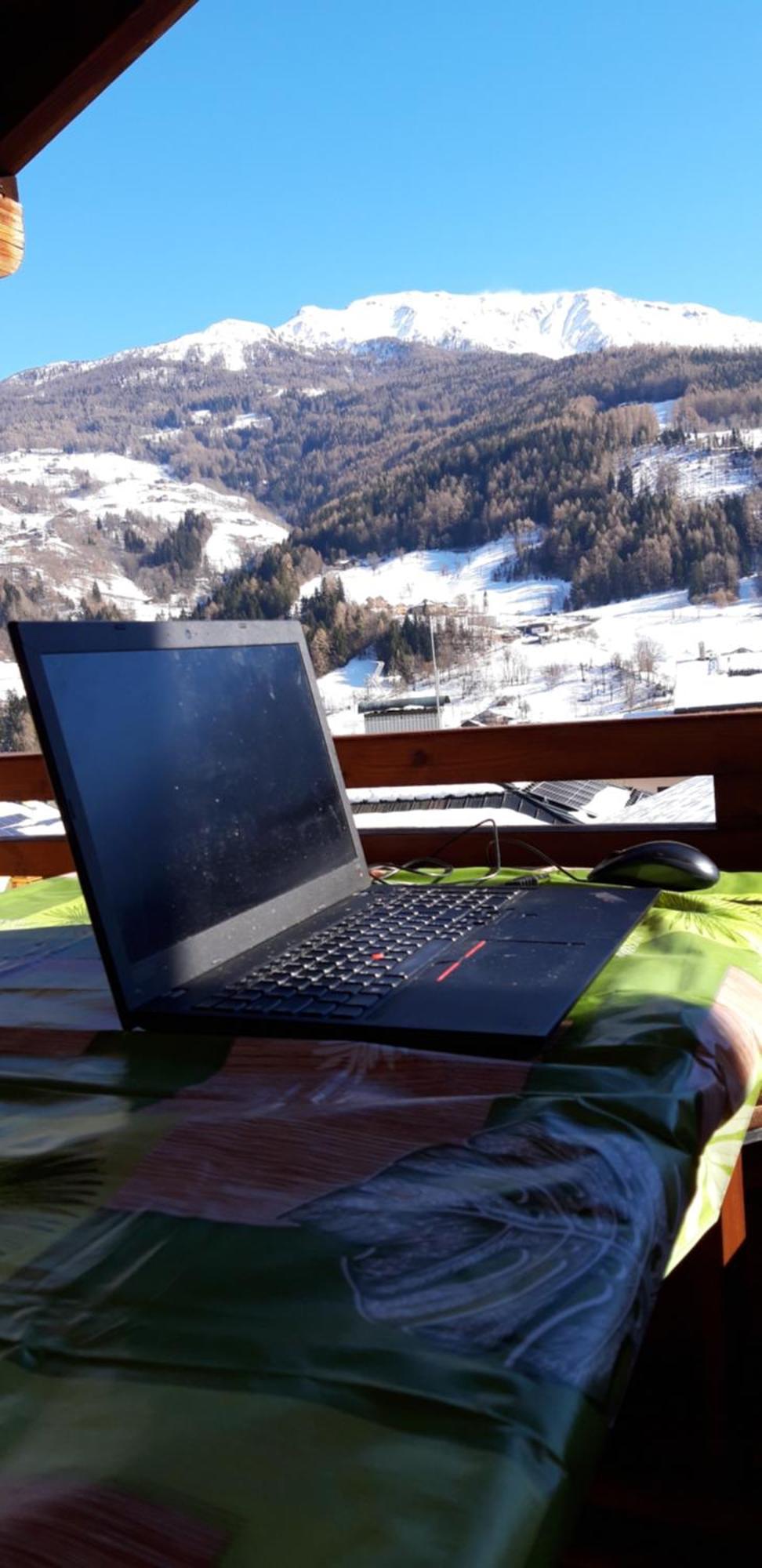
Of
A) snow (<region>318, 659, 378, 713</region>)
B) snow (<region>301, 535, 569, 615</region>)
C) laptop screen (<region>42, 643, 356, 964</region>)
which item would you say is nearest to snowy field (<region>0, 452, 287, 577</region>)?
snow (<region>301, 535, 569, 615</region>)

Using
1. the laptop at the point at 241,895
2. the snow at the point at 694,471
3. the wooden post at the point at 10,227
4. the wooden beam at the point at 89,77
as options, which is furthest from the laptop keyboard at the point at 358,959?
the snow at the point at 694,471

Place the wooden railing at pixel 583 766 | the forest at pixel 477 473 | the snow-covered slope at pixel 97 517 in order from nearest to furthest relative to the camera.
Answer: the wooden railing at pixel 583 766 < the forest at pixel 477 473 < the snow-covered slope at pixel 97 517


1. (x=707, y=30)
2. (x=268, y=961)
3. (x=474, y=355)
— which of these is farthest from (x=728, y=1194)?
(x=707, y=30)

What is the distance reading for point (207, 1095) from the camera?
0.65 metres

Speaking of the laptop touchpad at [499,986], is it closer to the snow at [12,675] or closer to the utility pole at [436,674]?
the snow at [12,675]

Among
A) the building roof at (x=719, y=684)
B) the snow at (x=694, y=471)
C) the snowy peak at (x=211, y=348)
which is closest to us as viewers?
the building roof at (x=719, y=684)

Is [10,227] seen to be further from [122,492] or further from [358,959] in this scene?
[122,492]

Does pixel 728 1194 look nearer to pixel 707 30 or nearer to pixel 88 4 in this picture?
pixel 88 4

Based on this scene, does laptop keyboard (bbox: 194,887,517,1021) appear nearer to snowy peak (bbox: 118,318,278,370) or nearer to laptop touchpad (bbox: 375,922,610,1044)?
laptop touchpad (bbox: 375,922,610,1044)

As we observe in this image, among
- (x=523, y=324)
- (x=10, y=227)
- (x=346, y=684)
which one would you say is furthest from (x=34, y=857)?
(x=523, y=324)

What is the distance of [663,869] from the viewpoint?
42.6 inches

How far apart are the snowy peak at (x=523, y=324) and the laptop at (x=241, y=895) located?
7.12m

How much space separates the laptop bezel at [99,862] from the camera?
2.42ft

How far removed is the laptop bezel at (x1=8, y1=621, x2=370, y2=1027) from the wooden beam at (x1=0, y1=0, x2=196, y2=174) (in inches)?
65.7
